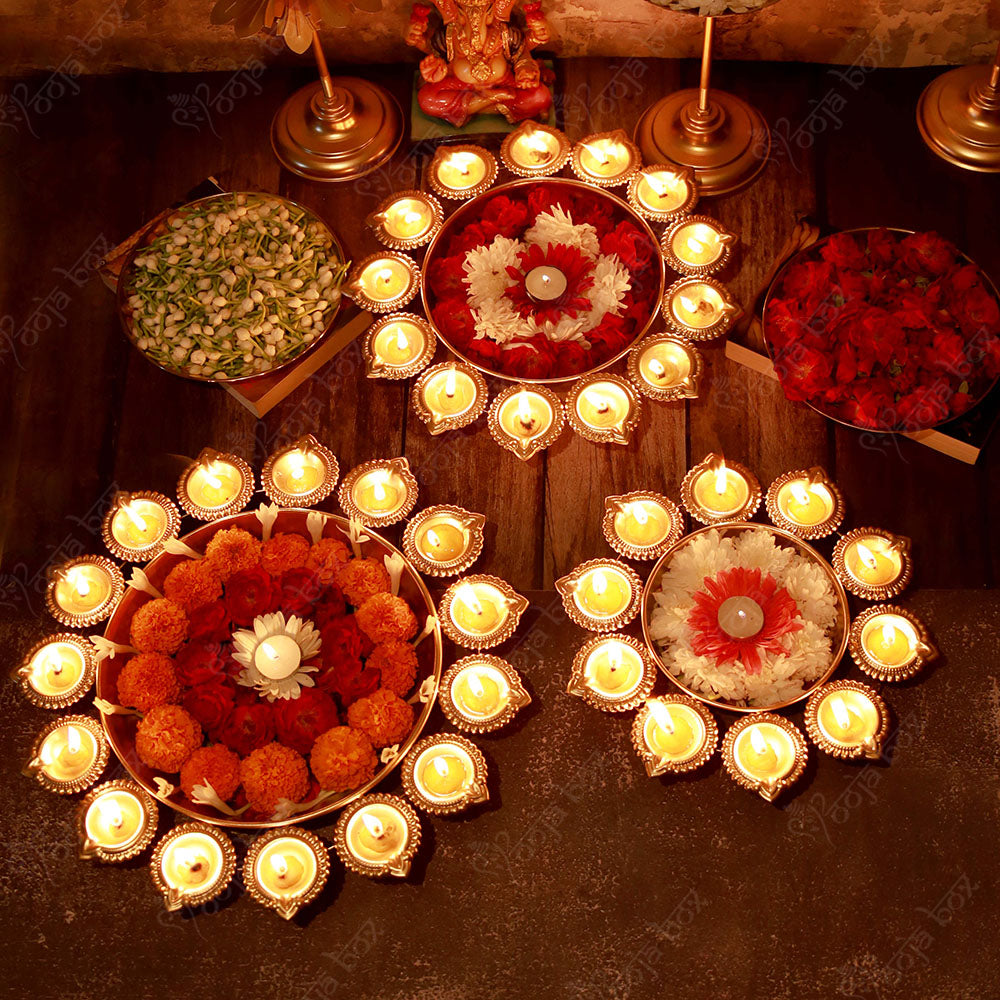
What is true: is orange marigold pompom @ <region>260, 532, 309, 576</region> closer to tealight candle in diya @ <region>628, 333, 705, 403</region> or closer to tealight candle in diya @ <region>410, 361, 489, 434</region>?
tealight candle in diya @ <region>410, 361, 489, 434</region>

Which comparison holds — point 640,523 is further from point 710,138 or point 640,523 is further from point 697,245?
point 710,138

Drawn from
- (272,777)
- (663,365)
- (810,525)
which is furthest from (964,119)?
(272,777)

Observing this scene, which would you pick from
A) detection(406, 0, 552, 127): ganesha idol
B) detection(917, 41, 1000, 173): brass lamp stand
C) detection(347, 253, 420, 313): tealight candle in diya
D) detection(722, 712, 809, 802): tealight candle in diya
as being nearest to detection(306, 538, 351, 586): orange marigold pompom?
detection(347, 253, 420, 313): tealight candle in diya

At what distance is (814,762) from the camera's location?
1833mm

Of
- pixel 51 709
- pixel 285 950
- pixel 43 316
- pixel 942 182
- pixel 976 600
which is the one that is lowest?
pixel 285 950

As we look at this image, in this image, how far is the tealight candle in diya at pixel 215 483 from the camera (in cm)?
205

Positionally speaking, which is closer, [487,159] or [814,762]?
[814,762]

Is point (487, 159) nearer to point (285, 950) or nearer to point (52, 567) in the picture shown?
point (52, 567)

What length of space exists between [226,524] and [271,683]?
33 cm

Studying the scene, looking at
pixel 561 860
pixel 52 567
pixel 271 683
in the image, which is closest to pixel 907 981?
pixel 561 860

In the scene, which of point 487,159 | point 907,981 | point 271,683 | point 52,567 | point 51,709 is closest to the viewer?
point 907,981

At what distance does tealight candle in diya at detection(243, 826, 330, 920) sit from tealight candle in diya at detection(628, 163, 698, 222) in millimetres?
1445

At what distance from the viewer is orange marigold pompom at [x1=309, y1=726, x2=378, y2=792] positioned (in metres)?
1.75

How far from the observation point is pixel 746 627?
5.81 ft
